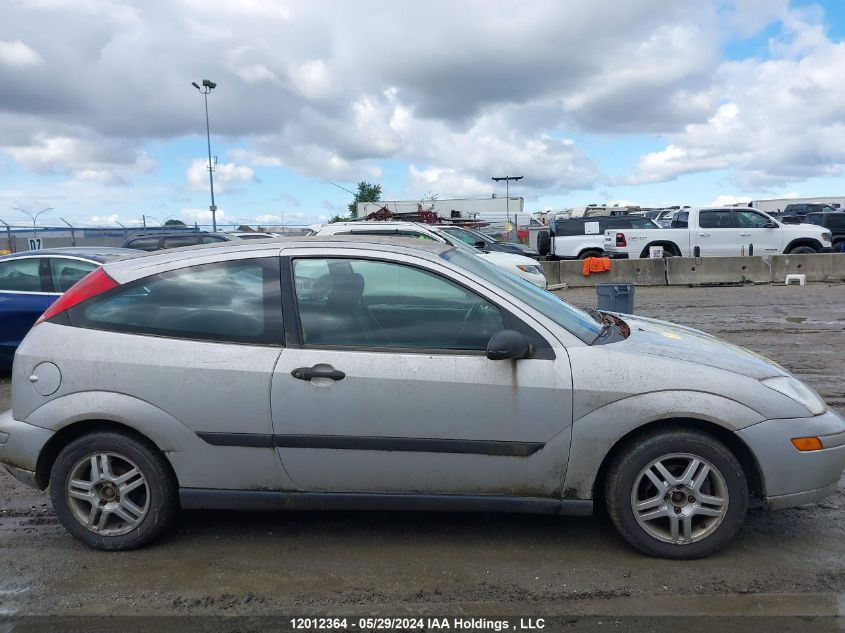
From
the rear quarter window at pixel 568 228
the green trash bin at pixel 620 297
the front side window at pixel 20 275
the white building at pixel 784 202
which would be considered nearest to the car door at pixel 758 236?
the rear quarter window at pixel 568 228

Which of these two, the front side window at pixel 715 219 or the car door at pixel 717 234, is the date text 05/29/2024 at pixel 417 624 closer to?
the car door at pixel 717 234

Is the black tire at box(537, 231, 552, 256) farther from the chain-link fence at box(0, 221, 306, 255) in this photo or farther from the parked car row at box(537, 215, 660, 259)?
the chain-link fence at box(0, 221, 306, 255)

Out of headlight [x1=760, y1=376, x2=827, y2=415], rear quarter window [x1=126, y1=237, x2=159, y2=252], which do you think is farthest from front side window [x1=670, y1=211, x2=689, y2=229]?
headlight [x1=760, y1=376, x2=827, y2=415]

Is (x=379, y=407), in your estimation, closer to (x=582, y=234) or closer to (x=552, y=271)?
(x=552, y=271)

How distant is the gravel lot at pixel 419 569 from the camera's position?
3334 millimetres

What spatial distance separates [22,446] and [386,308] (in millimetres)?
2057

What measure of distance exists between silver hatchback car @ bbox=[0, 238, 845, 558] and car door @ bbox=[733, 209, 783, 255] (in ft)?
56.8

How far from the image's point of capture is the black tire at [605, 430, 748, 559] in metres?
3.55

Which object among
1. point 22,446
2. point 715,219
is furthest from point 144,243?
point 715,219

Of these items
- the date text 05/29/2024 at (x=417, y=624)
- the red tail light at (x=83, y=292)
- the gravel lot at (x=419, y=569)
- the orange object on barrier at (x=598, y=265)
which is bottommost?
the date text 05/29/2024 at (x=417, y=624)

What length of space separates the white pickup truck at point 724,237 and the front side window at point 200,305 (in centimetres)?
1778

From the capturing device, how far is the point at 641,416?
354cm

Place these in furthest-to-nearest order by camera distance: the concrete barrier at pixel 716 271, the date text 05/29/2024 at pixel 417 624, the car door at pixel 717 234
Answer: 1. the car door at pixel 717 234
2. the concrete barrier at pixel 716 271
3. the date text 05/29/2024 at pixel 417 624

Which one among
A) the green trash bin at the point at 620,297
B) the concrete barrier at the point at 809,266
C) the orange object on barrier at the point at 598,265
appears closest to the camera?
the green trash bin at the point at 620,297
